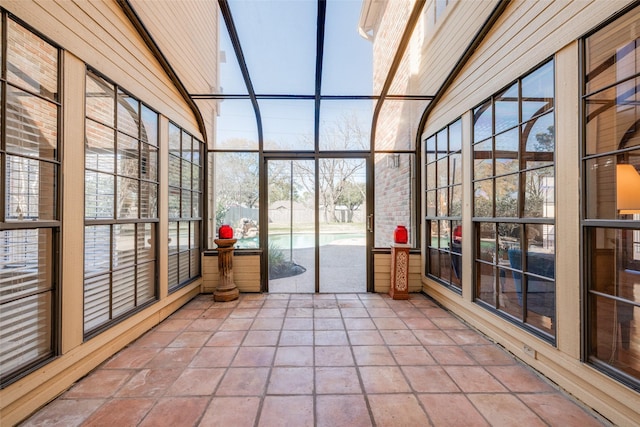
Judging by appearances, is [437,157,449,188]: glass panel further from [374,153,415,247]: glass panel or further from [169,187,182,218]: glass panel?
[169,187,182,218]: glass panel

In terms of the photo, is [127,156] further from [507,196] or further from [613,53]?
[613,53]

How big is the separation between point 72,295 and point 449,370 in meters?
2.92

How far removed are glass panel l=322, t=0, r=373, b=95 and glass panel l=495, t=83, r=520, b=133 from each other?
1796 millimetres

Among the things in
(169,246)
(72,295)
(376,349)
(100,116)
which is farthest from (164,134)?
(376,349)

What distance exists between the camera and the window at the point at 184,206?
11.5ft

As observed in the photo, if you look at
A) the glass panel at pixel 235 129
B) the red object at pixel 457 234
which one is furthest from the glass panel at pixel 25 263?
the red object at pixel 457 234

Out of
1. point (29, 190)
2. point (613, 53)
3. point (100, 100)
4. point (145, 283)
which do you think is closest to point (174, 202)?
point (145, 283)

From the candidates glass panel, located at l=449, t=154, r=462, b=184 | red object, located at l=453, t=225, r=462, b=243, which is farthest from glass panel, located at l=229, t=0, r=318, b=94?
red object, located at l=453, t=225, r=462, b=243

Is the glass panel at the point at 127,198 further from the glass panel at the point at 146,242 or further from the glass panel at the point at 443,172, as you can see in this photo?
the glass panel at the point at 443,172

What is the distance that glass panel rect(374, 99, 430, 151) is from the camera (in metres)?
4.42

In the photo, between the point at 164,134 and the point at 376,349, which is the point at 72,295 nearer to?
the point at 164,134

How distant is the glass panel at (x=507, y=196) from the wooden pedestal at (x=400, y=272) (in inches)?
60.9

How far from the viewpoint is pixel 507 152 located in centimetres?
259

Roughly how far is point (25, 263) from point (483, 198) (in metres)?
3.80
